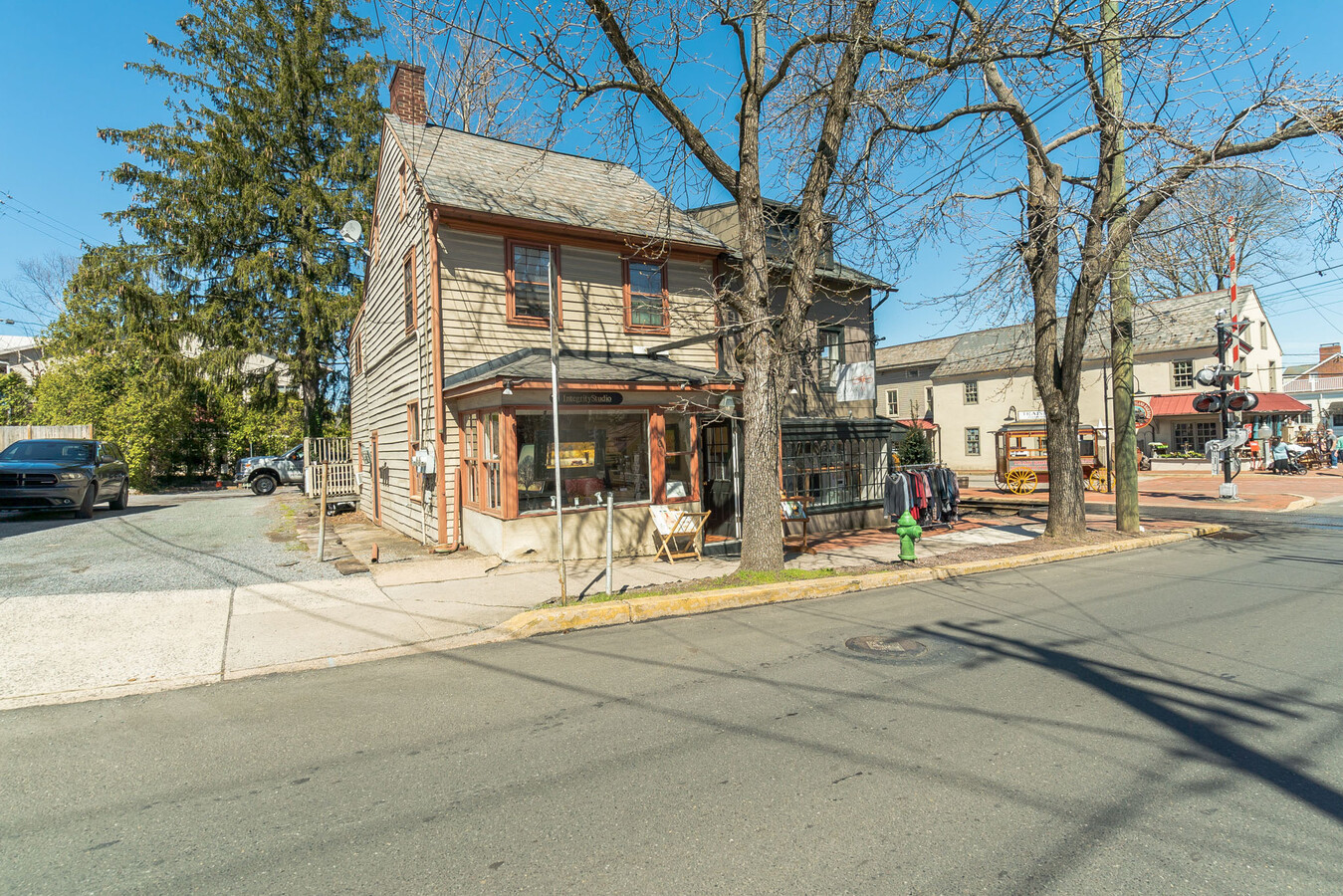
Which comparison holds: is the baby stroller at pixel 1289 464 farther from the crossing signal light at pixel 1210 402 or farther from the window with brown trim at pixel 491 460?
the window with brown trim at pixel 491 460

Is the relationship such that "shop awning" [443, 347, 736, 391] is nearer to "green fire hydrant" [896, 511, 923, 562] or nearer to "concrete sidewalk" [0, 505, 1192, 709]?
"concrete sidewalk" [0, 505, 1192, 709]

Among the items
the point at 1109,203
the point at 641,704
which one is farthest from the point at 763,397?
the point at 1109,203

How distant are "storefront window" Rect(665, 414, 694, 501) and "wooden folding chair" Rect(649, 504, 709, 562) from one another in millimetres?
710

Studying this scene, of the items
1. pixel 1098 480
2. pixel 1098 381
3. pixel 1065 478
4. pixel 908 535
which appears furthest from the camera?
pixel 1098 381

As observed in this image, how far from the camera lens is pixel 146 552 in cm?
1070

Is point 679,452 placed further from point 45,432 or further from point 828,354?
point 45,432

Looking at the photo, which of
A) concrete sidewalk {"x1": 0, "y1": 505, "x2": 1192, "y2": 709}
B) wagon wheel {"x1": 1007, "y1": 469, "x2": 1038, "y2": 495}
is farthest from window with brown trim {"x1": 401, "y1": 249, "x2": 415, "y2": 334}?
wagon wheel {"x1": 1007, "y1": 469, "x2": 1038, "y2": 495}

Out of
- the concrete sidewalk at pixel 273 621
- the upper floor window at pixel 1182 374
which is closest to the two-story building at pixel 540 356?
the concrete sidewalk at pixel 273 621

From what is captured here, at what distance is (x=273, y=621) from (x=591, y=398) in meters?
5.23

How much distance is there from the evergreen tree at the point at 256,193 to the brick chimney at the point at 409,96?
12.3 m

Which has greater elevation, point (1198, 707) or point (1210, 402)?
point (1210, 402)

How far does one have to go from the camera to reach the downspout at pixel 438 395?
1112 cm

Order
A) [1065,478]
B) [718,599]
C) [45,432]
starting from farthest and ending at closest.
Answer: [45,432] → [1065,478] → [718,599]

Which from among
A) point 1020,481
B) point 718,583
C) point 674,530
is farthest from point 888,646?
point 1020,481
